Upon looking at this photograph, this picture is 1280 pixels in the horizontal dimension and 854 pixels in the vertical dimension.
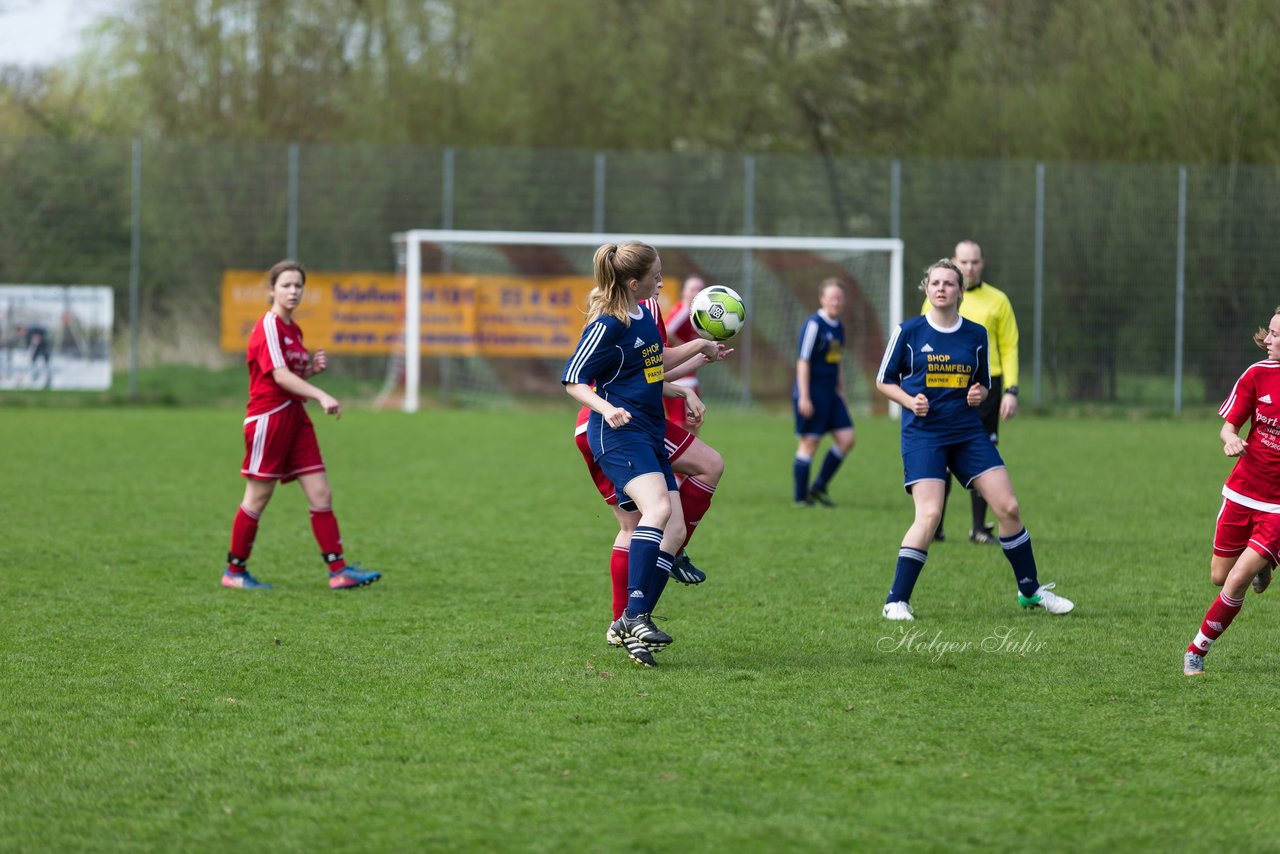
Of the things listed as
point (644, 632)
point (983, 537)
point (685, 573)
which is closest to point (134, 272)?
point (983, 537)

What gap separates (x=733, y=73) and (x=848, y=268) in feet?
23.6

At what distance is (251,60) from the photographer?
25.9 m

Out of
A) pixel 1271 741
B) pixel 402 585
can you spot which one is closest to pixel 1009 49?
pixel 402 585

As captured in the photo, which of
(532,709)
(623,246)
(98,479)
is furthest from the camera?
(98,479)

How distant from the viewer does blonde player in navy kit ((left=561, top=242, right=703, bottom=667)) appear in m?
5.76

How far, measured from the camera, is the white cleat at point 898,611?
6.78 m

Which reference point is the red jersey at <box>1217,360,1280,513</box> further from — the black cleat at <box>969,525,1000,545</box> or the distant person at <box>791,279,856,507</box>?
the distant person at <box>791,279,856,507</box>

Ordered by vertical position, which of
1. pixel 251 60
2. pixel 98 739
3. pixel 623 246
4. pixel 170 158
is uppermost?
pixel 251 60

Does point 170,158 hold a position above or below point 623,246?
above

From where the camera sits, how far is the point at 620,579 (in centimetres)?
623

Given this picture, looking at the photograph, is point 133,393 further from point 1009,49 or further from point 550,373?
point 1009,49

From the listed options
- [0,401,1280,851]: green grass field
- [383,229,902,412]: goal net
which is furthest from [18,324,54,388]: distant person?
[0,401,1280,851]: green grass field

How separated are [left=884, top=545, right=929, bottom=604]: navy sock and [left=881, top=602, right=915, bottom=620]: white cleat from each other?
0.02 meters

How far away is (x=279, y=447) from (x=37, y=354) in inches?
591
